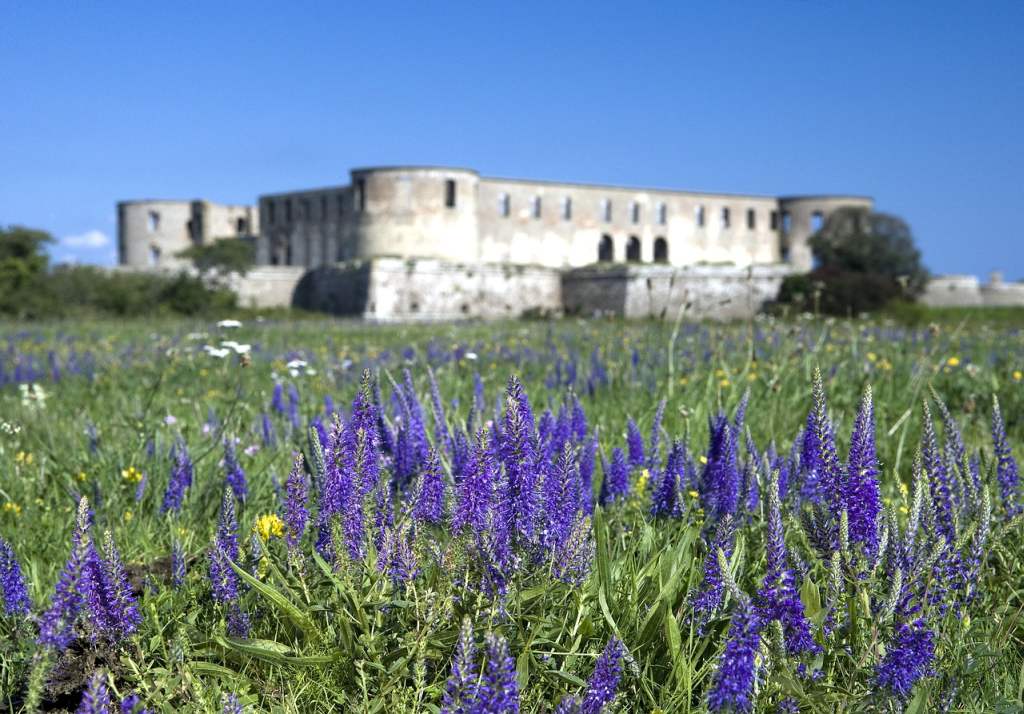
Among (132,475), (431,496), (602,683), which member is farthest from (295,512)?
(132,475)

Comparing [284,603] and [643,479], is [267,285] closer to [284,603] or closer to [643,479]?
[643,479]

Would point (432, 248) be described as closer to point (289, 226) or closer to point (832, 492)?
point (289, 226)

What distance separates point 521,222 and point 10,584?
5073cm

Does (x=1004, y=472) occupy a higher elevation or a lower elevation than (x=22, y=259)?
lower

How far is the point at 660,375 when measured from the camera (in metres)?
6.69

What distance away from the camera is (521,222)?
52.3 meters

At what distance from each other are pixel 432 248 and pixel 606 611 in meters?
45.4

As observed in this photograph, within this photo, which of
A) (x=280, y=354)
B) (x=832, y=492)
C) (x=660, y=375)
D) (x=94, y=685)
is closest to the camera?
(x=94, y=685)

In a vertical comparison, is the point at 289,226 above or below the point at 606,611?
above

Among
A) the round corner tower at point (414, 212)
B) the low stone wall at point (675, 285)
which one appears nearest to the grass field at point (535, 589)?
the low stone wall at point (675, 285)

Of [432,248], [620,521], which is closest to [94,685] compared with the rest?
[620,521]

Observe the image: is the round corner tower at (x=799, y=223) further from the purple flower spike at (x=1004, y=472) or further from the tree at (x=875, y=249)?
the purple flower spike at (x=1004, y=472)

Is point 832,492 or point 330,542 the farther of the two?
point 330,542

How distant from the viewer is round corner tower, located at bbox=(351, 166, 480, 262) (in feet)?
154
